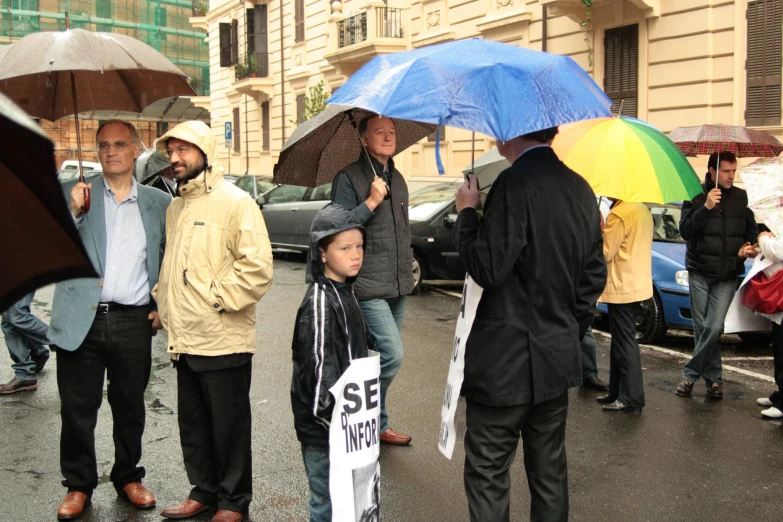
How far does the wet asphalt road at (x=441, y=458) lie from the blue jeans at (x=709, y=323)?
0.72 ft

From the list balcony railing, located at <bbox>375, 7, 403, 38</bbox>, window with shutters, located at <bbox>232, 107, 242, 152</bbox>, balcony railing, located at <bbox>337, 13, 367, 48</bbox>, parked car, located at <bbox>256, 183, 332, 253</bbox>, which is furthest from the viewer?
window with shutters, located at <bbox>232, 107, 242, 152</bbox>

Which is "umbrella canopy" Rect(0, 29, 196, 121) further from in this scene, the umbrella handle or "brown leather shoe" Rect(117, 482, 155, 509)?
"brown leather shoe" Rect(117, 482, 155, 509)

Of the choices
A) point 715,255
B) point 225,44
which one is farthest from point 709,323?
point 225,44

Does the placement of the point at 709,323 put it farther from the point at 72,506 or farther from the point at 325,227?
the point at 72,506

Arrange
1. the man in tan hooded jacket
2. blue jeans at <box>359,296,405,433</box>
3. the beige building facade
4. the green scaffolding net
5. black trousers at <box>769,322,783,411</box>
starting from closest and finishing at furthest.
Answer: the man in tan hooded jacket, blue jeans at <box>359,296,405,433</box>, black trousers at <box>769,322,783,411</box>, the beige building facade, the green scaffolding net

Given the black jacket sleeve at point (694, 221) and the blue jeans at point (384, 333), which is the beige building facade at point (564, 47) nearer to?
the black jacket sleeve at point (694, 221)

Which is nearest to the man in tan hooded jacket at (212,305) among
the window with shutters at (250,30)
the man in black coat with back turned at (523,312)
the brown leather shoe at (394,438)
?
the man in black coat with back turned at (523,312)

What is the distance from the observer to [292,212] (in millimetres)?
Result: 16656

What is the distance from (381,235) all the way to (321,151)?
0.62 metres

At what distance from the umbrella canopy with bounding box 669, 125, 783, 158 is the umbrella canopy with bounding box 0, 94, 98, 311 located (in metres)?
A: 6.57

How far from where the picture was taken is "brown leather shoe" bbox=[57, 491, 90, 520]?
183 inches

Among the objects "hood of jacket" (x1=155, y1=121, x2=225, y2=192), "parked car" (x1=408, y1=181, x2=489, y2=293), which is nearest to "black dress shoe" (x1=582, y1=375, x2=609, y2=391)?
"hood of jacket" (x1=155, y1=121, x2=225, y2=192)

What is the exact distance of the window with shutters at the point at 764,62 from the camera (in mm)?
13445

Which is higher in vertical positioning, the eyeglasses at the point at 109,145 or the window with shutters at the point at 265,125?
the window with shutters at the point at 265,125
